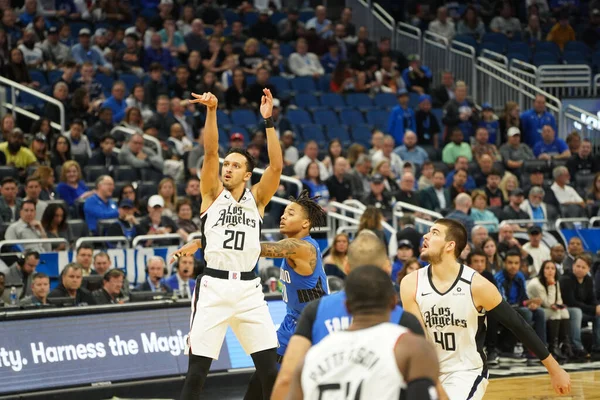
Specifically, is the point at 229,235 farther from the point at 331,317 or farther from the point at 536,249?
the point at 536,249

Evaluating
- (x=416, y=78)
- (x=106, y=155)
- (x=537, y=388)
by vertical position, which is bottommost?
(x=537, y=388)

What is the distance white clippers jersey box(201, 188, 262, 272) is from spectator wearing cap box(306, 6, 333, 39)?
558 inches

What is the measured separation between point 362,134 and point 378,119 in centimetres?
70

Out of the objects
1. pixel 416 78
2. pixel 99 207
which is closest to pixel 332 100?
pixel 416 78

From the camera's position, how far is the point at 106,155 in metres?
16.2

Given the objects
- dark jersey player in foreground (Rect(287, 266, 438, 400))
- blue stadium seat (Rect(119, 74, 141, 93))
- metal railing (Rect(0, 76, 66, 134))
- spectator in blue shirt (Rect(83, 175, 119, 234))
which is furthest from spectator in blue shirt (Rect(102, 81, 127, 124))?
dark jersey player in foreground (Rect(287, 266, 438, 400))

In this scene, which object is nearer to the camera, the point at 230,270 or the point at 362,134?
the point at 230,270

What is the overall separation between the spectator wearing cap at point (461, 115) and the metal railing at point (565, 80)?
7.22 feet

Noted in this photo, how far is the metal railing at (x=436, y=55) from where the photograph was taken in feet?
74.0

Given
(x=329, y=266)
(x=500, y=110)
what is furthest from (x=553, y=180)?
(x=329, y=266)

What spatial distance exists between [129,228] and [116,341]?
319 centimetres

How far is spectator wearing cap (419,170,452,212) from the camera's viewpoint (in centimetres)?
1698

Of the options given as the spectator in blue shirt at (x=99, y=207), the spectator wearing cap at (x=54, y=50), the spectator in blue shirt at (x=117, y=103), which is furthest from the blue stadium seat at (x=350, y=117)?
the spectator in blue shirt at (x=99, y=207)

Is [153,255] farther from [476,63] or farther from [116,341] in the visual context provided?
[476,63]
